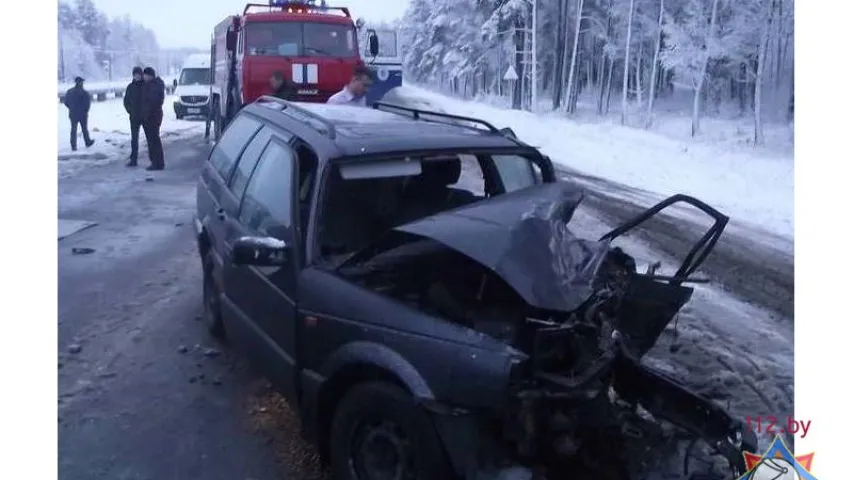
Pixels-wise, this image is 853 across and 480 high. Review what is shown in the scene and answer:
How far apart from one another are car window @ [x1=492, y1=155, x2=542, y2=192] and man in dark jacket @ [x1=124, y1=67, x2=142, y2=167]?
203 centimetres

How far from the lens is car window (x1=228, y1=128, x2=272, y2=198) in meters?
3.81

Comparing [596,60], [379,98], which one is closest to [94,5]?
[379,98]

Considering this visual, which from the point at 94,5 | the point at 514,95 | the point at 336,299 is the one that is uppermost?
the point at 94,5

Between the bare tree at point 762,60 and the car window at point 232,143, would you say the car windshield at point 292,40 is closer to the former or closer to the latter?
the car window at point 232,143

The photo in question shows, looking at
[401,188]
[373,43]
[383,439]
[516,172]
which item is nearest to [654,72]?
[516,172]

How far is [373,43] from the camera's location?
17.1 feet

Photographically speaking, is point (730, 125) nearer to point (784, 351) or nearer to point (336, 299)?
point (784, 351)

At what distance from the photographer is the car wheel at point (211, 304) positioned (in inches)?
172

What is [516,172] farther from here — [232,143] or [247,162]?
[232,143]

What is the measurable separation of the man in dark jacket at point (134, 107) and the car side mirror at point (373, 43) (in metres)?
1.52

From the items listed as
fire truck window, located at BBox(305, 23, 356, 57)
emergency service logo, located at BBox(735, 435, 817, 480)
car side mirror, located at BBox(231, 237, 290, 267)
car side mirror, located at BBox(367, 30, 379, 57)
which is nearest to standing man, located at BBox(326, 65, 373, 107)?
car side mirror, located at BBox(367, 30, 379, 57)

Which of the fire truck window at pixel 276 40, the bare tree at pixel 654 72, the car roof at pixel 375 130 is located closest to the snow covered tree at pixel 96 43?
the car roof at pixel 375 130

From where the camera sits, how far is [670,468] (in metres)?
2.61

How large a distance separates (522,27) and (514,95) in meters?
0.40
